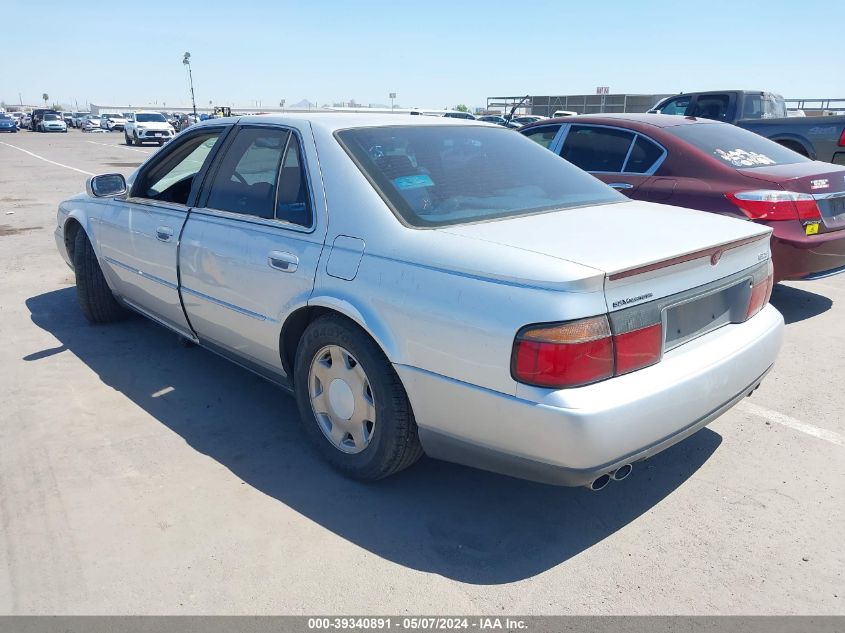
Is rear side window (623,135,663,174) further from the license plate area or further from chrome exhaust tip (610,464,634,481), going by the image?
chrome exhaust tip (610,464,634,481)

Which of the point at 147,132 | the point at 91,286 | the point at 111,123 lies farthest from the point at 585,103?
the point at 111,123

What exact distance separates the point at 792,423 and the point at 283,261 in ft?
9.37

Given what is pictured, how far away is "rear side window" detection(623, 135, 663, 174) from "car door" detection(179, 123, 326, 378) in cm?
332

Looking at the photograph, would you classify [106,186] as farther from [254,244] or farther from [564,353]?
[564,353]

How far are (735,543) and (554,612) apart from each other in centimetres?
87

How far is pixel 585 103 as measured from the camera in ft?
115

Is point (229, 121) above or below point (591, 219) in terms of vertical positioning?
above

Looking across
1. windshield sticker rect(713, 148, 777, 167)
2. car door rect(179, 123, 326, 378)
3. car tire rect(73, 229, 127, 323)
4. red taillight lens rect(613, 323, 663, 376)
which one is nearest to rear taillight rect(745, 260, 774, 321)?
red taillight lens rect(613, 323, 663, 376)

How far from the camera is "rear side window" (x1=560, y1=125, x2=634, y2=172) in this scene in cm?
572

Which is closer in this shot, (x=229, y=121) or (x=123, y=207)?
(x=229, y=121)

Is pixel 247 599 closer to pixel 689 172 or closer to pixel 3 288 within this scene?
pixel 689 172

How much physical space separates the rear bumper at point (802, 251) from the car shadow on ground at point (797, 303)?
19.1 inches

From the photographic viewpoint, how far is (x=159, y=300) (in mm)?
4230
